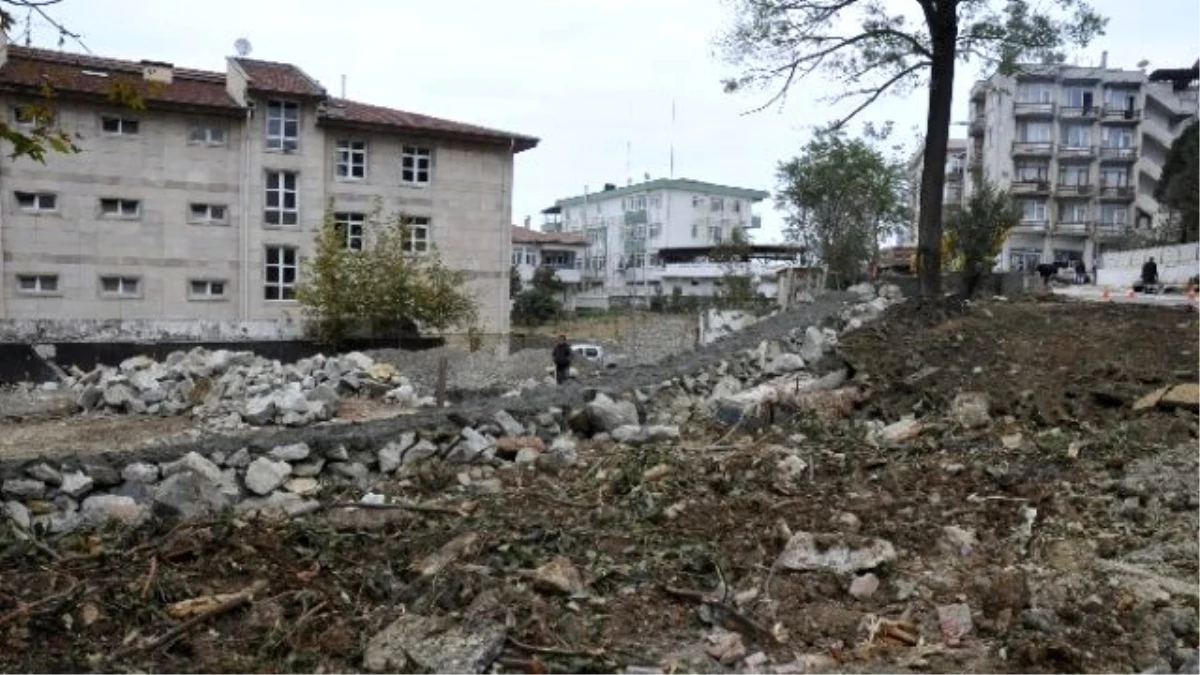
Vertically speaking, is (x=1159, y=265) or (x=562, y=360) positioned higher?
(x=1159, y=265)

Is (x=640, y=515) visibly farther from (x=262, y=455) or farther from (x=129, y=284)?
(x=129, y=284)

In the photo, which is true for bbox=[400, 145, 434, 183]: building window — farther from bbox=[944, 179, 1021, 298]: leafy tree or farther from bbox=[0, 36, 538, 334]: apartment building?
bbox=[944, 179, 1021, 298]: leafy tree

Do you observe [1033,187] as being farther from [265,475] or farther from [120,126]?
[265,475]

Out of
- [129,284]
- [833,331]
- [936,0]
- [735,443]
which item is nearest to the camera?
[735,443]

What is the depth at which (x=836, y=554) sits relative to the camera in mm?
5473

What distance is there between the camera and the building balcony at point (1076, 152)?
6194cm

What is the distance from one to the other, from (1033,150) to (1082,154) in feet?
9.55

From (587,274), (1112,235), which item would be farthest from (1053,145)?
(587,274)

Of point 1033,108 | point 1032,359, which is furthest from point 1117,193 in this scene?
point 1032,359

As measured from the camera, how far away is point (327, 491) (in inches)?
303

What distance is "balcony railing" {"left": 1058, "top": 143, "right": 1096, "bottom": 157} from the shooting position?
6194 cm

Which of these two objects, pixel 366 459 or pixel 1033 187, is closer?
pixel 366 459

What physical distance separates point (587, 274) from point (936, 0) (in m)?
54.6

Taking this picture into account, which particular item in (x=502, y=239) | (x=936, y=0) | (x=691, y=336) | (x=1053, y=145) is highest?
(x=1053, y=145)
